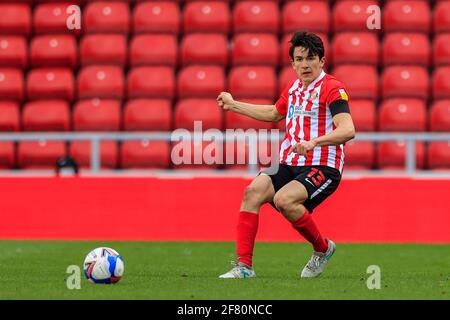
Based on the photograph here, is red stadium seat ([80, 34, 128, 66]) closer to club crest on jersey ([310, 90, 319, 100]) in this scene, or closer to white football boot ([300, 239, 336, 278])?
club crest on jersey ([310, 90, 319, 100])

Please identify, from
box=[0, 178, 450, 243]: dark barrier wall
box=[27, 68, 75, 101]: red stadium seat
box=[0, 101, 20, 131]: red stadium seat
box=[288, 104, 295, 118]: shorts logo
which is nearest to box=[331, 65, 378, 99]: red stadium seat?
box=[0, 178, 450, 243]: dark barrier wall

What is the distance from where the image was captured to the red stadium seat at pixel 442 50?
14328 mm

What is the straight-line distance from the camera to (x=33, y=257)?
32.1 feet

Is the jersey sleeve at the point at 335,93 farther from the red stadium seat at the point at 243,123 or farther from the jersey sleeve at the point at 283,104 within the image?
the red stadium seat at the point at 243,123

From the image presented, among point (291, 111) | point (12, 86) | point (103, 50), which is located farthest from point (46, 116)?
point (291, 111)

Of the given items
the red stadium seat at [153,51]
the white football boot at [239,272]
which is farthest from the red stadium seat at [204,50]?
the white football boot at [239,272]

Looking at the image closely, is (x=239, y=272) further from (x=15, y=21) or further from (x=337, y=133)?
(x=15, y=21)

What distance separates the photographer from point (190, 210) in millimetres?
11992

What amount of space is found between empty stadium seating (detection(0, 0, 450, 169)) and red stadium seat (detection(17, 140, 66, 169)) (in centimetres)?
1

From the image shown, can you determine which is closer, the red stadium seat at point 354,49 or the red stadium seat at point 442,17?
the red stadium seat at point 354,49

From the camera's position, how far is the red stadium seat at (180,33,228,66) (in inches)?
570

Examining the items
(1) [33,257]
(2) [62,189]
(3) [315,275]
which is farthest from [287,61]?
(3) [315,275]

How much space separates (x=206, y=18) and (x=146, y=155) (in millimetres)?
2539

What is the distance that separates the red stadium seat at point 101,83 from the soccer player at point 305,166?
649cm
